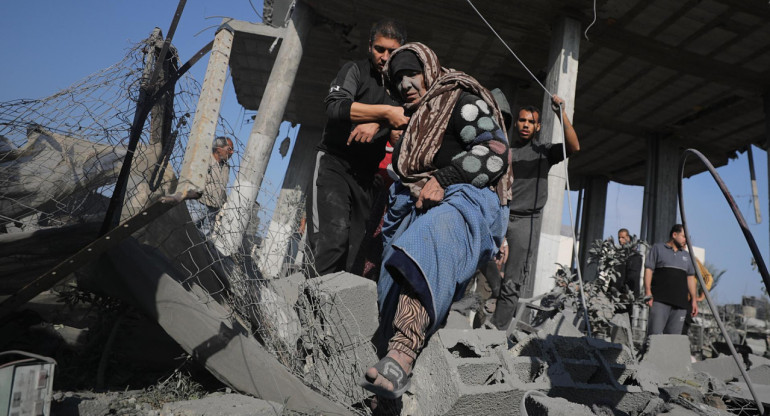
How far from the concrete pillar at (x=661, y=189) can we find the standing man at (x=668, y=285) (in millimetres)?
5641

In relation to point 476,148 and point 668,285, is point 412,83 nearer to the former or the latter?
point 476,148

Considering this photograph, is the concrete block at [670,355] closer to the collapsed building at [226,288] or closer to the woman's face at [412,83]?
the collapsed building at [226,288]

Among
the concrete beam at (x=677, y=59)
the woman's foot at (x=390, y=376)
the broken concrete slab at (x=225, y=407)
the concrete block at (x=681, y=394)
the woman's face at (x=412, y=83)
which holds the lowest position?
the concrete block at (x=681, y=394)

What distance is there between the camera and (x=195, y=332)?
6.47 ft

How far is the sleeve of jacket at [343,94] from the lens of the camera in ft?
9.12

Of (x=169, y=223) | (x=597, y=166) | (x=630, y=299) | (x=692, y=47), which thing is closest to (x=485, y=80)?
(x=692, y=47)

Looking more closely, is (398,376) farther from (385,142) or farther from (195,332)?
(385,142)

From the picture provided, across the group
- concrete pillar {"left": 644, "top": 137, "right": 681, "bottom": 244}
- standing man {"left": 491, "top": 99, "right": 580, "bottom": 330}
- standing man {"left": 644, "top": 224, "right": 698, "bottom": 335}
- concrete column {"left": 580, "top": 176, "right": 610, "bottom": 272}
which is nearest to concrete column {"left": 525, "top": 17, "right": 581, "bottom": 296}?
standing man {"left": 644, "top": 224, "right": 698, "bottom": 335}

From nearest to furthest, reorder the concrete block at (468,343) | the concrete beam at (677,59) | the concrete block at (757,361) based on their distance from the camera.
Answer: the concrete block at (468,343) → the concrete block at (757,361) → the concrete beam at (677,59)

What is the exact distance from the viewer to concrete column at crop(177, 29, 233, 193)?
175 centimetres

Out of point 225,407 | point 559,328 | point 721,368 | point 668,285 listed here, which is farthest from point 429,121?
point 668,285

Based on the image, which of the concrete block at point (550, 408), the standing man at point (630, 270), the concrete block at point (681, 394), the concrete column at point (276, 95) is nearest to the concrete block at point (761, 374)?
the concrete block at point (681, 394)

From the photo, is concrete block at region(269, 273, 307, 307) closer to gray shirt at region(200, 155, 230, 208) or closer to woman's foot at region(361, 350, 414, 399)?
gray shirt at region(200, 155, 230, 208)

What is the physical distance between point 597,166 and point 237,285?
14354mm
